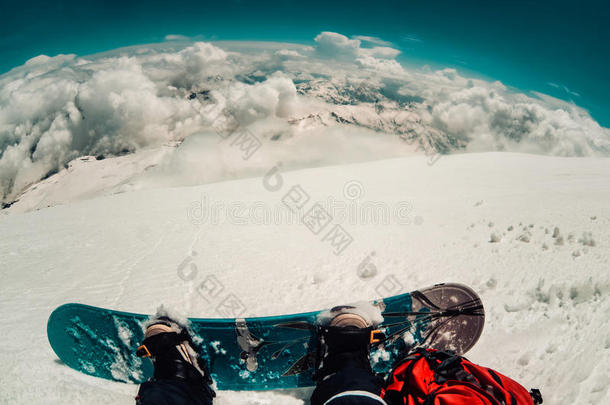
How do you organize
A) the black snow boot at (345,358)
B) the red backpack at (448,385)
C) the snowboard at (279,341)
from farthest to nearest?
1. the snowboard at (279,341)
2. the black snow boot at (345,358)
3. the red backpack at (448,385)

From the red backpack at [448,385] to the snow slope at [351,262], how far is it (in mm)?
571

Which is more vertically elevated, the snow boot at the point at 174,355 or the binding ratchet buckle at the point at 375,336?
the binding ratchet buckle at the point at 375,336

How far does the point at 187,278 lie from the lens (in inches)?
184

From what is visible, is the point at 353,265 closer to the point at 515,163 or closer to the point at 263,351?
the point at 263,351

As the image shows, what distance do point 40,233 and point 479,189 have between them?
42.6 ft

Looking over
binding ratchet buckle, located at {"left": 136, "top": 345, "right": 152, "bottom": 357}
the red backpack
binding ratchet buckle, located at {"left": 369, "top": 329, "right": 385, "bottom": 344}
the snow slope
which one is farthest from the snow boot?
the red backpack

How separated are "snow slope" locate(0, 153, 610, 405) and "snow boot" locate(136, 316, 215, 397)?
1.04 ft

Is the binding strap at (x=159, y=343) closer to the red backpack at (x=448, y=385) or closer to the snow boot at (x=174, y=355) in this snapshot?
the snow boot at (x=174, y=355)

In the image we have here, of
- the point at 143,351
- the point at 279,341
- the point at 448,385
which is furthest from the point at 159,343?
the point at 448,385

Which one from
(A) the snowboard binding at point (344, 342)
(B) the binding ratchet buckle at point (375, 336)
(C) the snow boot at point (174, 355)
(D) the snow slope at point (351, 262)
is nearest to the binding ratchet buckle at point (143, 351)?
(C) the snow boot at point (174, 355)

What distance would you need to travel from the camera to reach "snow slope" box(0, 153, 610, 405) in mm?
2461

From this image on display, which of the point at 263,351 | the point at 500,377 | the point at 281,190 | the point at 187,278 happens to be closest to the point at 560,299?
the point at 500,377

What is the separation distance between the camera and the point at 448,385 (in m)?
1.71

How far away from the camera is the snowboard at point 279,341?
8.73 ft
